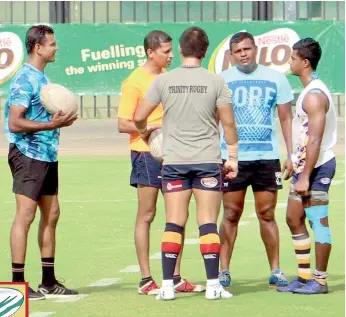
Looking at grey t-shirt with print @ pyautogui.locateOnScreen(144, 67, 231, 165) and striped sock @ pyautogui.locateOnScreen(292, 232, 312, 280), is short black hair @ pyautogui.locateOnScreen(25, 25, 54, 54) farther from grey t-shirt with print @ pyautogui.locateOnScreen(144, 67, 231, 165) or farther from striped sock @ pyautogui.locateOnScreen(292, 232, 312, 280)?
striped sock @ pyautogui.locateOnScreen(292, 232, 312, 280)

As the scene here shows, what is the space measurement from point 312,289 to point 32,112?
8.34 feet

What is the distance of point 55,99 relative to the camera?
9656 mm

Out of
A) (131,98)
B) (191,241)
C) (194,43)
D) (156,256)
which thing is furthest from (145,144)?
(191,241)

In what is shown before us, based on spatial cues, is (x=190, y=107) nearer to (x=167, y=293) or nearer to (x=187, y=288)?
(x=167, y=293)

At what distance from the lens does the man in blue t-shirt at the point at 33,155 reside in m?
9.73

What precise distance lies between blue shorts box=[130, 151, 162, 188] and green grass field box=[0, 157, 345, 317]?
0.86 m

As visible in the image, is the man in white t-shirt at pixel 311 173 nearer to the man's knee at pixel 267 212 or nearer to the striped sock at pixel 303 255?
A: the striped sock at pixel 303 255

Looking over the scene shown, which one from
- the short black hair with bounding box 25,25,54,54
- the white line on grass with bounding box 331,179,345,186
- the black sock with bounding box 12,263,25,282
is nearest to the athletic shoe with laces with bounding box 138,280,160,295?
the black sock with bounding box 12,263,25,282

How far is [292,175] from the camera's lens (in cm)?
1011

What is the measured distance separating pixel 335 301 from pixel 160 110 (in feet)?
6.79

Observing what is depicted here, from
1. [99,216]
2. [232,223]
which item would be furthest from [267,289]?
[99,216]

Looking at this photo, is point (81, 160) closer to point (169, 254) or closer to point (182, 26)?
point (182, 26)

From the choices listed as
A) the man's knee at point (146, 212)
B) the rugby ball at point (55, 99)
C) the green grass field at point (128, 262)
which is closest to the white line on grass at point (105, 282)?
the green grass field at point (128, 262)

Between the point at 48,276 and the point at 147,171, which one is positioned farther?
the point at 147,171
